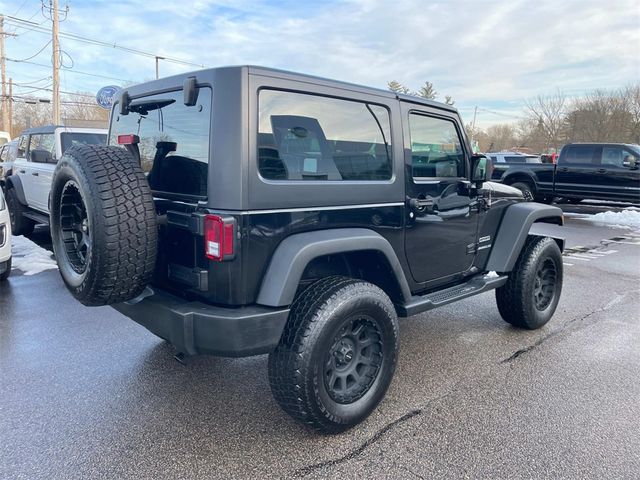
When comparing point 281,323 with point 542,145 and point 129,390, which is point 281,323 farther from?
point 542,145

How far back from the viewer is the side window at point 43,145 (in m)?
7.20

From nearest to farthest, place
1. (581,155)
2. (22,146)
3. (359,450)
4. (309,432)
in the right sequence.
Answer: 1. (359,450)
2. (309,432)
3. (22,146)
4. (581,155)

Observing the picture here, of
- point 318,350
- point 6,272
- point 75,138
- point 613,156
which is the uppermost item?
point 613,156

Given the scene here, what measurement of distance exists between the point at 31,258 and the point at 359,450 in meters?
6.12

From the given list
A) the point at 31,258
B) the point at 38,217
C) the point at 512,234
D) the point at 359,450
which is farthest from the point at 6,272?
the point at 512,234

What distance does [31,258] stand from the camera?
673 cm

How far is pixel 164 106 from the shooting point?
9.25 ft

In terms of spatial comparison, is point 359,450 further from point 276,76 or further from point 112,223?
point 276,76

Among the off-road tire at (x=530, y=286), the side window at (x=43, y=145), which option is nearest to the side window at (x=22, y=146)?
the side window at (x=43, y=145)

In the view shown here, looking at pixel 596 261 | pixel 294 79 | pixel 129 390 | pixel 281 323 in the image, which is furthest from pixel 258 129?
pixel 596 261

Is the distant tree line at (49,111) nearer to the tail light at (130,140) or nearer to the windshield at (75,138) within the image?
the windshield at (75,138)

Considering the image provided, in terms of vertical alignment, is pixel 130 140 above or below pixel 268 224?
above

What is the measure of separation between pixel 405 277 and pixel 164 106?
1.88 meters

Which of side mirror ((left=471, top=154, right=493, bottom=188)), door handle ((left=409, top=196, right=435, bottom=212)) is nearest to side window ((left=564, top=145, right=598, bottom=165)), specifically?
side mirror ((left=471, top=154, right=493, bottom=188))
